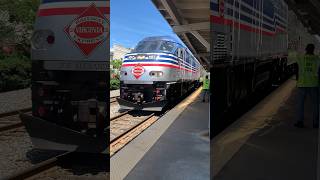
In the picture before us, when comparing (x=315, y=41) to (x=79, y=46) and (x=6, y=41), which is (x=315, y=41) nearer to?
(x=79, y=46)

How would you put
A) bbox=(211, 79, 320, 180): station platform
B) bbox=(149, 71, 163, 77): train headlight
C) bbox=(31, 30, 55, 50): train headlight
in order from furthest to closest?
1. bbox=(211, 79, 320, 180): station platform
2. bbox=(31, 30, 55, 50): train headlight
3. bbox=(149, 71, 163, 77): train headlight

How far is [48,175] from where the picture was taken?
437cm

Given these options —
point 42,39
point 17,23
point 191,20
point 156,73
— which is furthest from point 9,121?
point 156,73

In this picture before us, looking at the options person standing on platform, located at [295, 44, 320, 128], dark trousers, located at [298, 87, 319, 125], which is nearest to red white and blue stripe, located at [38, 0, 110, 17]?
person standing on platform, located at [295, 44, 320, 128]

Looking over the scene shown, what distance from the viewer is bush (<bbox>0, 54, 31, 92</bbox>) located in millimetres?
5273

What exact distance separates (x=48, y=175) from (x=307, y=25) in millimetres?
2780

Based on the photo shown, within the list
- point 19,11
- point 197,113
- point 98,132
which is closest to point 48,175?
point 98,132

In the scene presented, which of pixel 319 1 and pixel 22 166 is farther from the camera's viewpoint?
pixel 22 166

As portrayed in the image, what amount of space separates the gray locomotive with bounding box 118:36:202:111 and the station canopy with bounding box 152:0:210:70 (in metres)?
0.20

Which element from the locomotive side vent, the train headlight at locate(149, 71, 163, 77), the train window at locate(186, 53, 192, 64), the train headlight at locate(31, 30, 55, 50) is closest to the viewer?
the locomotive side vent

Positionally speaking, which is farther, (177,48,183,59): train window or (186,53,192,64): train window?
(186,53,192,64): train window

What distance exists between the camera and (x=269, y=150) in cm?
346

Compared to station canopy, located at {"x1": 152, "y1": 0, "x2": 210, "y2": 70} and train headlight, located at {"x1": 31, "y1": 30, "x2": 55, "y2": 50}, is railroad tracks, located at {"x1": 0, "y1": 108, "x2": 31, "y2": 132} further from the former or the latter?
train headlight, located at {"x1": 31, "y1": 30, "x2": 55, "y2": 50}

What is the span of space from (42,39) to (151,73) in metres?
0.88
